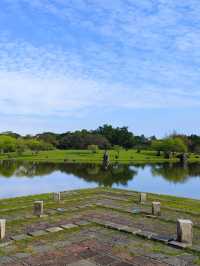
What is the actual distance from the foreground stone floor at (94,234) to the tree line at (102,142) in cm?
6304

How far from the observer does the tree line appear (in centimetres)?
7628

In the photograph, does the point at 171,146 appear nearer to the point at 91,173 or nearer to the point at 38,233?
the point at 91,173

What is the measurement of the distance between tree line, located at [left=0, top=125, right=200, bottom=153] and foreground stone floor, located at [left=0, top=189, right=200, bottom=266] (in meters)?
63.0

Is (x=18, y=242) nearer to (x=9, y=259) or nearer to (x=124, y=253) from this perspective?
(x=9, y=259)

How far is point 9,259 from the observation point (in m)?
7.05

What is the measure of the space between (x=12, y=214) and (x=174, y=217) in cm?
605

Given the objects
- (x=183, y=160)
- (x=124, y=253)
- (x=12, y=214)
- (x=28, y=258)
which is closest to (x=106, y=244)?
(x=124, y=253)

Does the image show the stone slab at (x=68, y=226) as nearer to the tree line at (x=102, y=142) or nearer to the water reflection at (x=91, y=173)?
the water reflection at (x=91, y=173)

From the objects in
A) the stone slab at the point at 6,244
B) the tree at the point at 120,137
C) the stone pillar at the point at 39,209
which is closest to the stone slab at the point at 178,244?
the stone slab at the point at 6,244

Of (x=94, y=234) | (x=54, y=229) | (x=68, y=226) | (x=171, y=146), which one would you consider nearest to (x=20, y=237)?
(x=54, y=229)

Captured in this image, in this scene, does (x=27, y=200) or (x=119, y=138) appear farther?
(x=119, y=138)

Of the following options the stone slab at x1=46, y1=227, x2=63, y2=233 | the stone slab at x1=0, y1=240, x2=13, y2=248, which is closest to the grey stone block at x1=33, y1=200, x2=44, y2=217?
the stone slab at x1=46, y1=227, x2=63, y2=233

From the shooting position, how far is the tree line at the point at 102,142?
76281mm

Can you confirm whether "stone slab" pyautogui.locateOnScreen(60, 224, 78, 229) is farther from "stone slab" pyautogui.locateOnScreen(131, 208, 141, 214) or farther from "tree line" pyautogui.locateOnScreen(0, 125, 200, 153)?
"tree line" pyautogui.locateOnScreen(0, 125, 200, 153)
